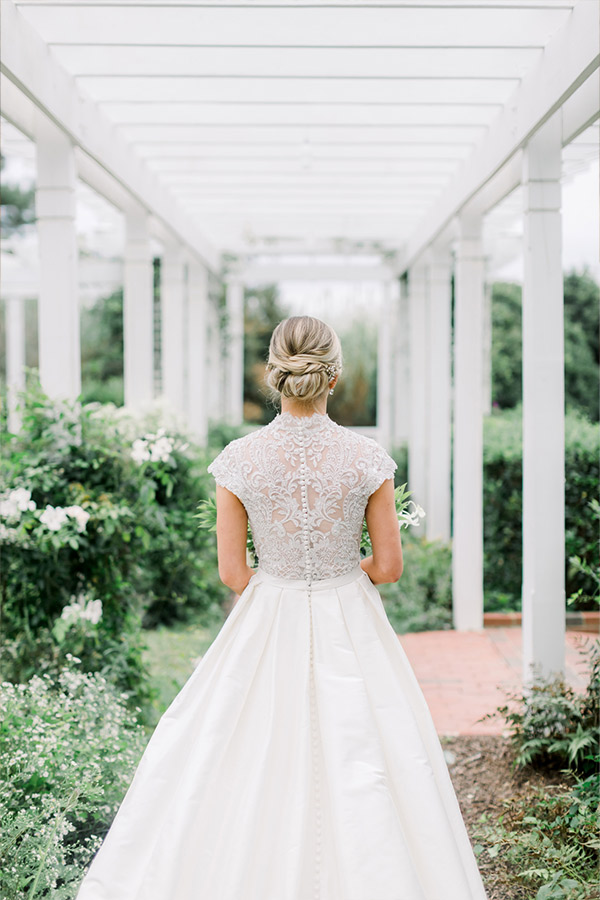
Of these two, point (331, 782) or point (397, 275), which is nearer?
point (331, 782)

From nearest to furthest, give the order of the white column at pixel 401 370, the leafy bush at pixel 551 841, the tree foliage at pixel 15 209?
1. the leafy bush at pixel 551 841
2. the white column at pixel 401 370
3. the tree foliage at pixel 15 209

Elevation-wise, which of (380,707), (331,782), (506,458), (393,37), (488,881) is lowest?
(488,881)

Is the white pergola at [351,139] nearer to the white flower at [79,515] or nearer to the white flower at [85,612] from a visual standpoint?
the white flower at [79,515]

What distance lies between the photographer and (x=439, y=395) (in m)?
7.95

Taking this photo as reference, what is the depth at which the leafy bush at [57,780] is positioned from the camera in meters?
2.62

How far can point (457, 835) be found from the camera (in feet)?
8.10

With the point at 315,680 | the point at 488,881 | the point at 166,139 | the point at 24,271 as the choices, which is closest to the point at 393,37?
the point at 166,139

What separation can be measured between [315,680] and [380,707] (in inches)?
7.8

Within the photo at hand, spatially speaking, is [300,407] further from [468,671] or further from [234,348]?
[234,348]

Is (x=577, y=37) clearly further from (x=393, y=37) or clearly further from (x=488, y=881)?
(x=488, y=881)

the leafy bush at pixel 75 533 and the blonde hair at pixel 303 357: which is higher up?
the blonde hair at pixel 303 357

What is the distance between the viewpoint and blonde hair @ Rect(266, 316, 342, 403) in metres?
2.48

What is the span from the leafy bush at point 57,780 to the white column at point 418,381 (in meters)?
5.87

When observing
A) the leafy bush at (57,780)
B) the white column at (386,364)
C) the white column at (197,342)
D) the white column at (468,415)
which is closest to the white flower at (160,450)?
the leafy bush at (57,780)
